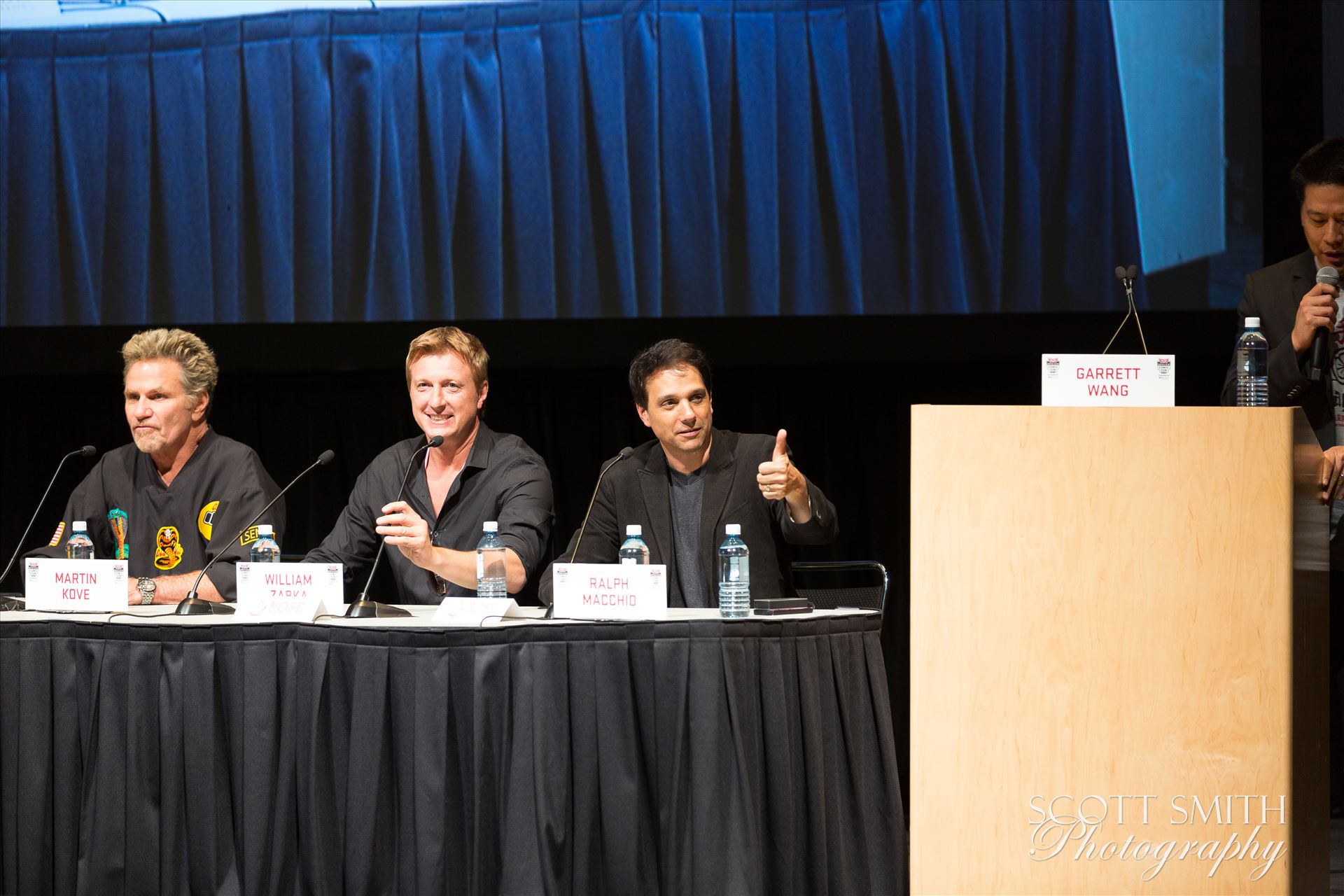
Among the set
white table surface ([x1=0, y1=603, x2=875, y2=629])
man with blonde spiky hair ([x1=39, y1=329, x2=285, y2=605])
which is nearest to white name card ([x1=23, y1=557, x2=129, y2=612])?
white table surface ([x1=0, y1=603, x2=875, y2=629])

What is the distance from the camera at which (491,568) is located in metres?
2.50

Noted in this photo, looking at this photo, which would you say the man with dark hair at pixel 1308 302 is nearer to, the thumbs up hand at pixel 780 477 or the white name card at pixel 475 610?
the thumbs up hand at pixel 780 477

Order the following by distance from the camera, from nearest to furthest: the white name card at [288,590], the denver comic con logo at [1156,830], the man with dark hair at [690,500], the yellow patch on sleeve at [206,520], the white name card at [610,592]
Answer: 1. the denver comic con logo at [1156,830]
2. the white name card at [610,592]
3. the white name card at [288,590]
4. the man with dark hair at [690,500]
5. the yellow patch on sleeve at [206,520]

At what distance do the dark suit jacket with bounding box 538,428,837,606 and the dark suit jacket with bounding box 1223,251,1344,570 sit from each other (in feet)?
3.06

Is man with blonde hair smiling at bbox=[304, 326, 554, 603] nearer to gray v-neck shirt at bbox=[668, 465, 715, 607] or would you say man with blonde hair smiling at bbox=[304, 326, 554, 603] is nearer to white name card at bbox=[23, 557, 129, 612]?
gray v-neck shirt at bbox=[668, 465, 715, 607]

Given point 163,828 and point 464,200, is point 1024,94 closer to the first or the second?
point 464,200

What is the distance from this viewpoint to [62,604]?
8.15 ft

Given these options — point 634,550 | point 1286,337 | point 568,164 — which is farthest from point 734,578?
point 568,164

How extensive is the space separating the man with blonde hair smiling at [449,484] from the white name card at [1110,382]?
1.32 m

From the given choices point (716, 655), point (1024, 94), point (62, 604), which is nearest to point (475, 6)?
point (1024, 94)

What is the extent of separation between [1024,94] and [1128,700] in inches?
106

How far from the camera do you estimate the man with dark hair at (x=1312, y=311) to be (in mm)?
2313

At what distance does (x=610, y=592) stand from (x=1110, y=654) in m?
0.87

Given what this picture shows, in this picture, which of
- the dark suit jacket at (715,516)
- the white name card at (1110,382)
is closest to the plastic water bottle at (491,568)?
the dark suit jacket at (715,516)
